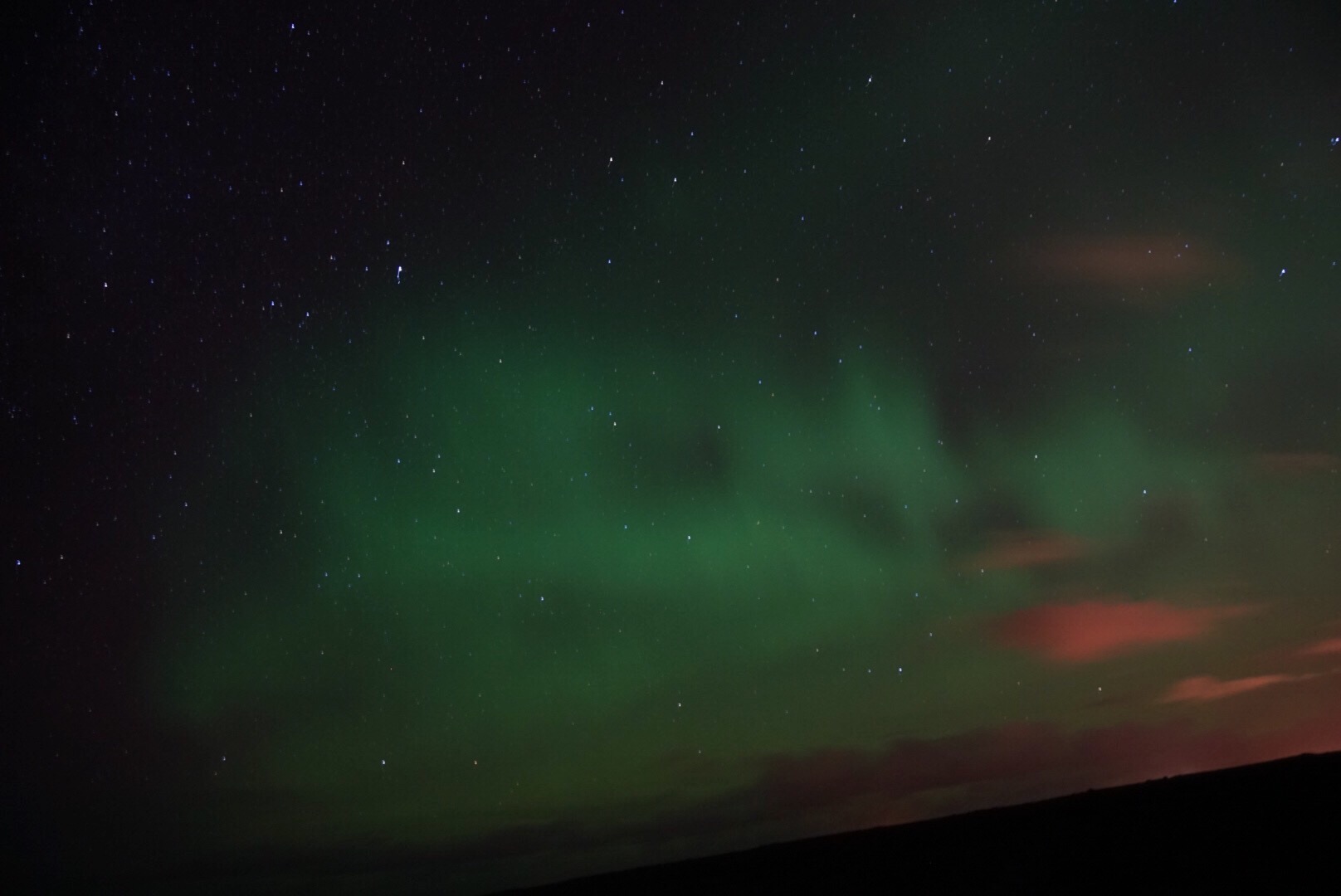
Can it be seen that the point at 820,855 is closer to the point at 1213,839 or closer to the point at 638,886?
the point at 638,886

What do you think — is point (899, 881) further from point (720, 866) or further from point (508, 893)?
point (508, 893)

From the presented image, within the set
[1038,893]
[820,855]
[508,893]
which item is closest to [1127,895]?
[1038,893]

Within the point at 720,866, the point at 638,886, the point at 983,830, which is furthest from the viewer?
the point at 720,866

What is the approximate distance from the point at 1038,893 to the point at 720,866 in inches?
561

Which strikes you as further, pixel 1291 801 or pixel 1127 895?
pixel 1291 801

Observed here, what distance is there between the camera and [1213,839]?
1402cm

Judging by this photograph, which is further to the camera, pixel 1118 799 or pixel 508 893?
pixel 508 893

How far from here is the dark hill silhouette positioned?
12.2 m

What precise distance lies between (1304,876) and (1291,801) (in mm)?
5508

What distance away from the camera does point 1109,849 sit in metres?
14.7

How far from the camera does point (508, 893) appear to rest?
30.5 m

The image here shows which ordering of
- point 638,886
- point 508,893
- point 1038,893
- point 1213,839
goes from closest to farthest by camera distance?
1. point 1038,893
2. point 1213,839
3. point 638,886
4. point 508,893

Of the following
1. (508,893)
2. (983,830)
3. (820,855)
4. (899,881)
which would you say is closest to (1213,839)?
(899,881)

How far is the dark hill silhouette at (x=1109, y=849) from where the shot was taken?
40.1ft
